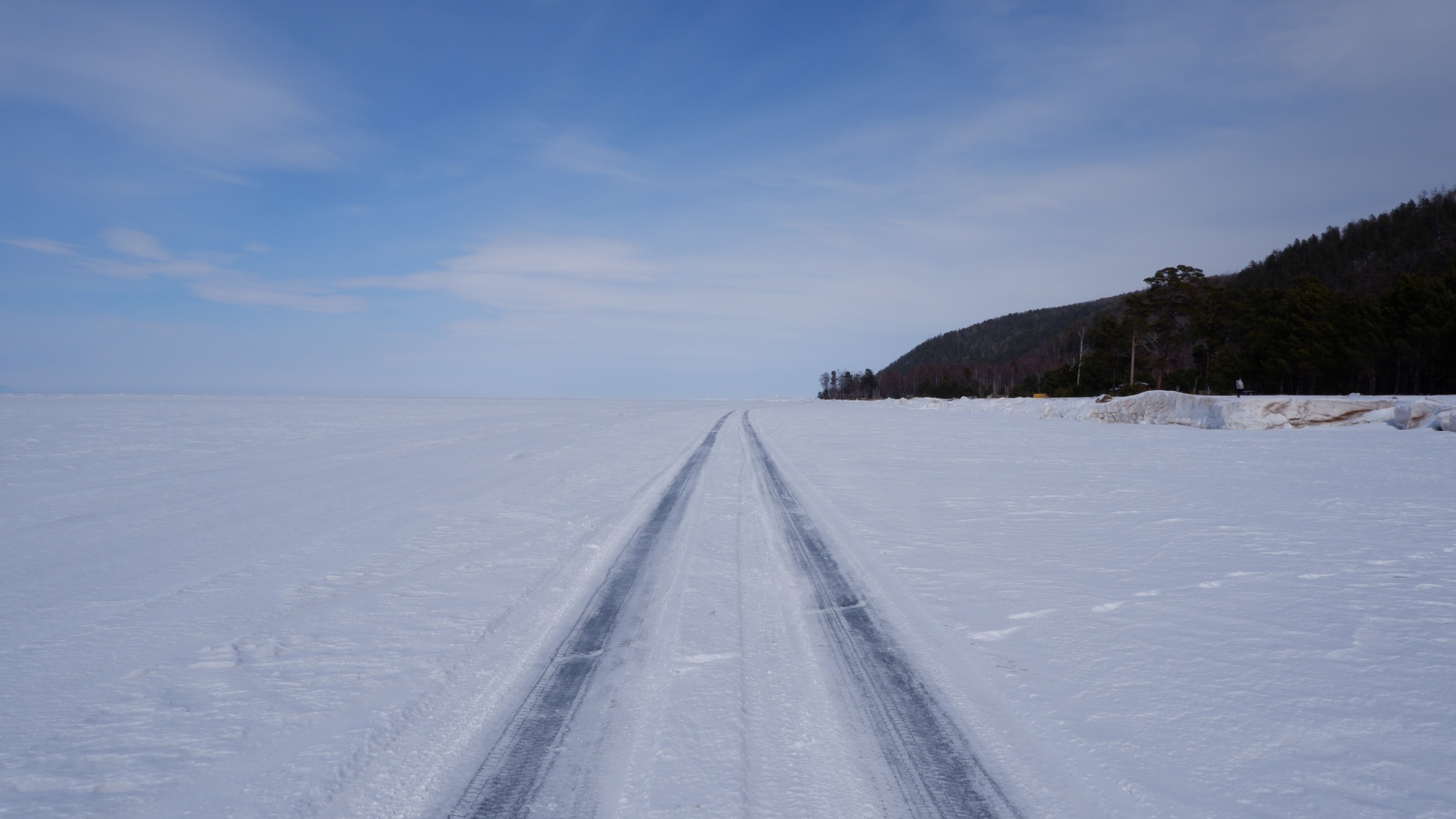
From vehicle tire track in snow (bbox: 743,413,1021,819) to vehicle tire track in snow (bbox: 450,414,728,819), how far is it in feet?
3.87

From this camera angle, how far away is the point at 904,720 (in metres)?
2.82

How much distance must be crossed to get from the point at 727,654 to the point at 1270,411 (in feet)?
91.4

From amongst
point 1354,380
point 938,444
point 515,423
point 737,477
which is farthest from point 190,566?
point 1354,380

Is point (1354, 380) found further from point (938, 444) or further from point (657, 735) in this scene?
point (657, 735)

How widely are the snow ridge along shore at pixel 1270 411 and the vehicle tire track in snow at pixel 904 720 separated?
75.5ft

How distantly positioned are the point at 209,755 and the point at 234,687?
70 cm

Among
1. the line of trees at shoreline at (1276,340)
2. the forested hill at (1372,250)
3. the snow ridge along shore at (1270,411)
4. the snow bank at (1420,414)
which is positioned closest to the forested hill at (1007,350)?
the forested hill at (1372,250)

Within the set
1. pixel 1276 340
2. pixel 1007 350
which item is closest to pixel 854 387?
pixel 1007 350

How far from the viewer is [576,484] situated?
9.55 m

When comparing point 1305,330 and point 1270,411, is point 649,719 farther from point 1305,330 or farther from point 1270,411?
point 1305,330

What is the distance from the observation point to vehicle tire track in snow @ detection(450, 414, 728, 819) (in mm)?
2252

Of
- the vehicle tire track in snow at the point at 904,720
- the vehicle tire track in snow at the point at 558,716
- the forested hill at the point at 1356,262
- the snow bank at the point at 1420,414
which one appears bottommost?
the vehicle tire track in snow at the point at 904,720

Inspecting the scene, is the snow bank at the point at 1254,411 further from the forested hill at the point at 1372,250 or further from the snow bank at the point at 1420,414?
the forested hill at the point at 1372,250

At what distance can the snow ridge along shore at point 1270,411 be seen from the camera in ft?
62.7
